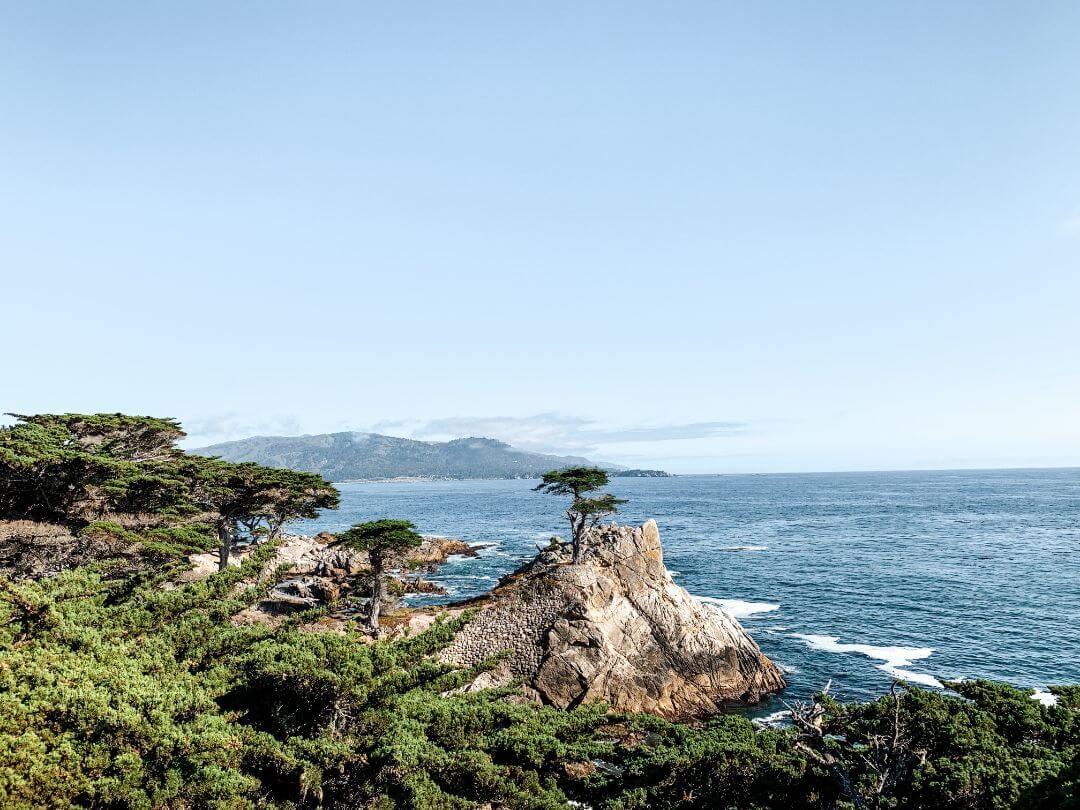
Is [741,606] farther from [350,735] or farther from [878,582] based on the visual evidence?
[350,735]

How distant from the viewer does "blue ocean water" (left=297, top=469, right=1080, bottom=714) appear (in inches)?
1400

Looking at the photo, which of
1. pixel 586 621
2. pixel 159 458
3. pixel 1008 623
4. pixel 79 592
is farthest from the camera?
pixel 159 458

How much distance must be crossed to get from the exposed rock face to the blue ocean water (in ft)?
11.2

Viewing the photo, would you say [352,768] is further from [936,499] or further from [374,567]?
[936,499]

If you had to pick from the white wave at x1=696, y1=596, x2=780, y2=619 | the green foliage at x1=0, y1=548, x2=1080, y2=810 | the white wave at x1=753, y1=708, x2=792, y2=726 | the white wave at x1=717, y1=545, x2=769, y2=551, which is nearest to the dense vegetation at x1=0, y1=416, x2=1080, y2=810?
the green foliage at x1=0, y1=548, x2=1080, y2=810

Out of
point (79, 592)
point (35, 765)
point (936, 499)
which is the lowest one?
point (936, 499)

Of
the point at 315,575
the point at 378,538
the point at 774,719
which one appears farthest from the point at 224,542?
the point at 774,719

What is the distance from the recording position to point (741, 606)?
4881cm

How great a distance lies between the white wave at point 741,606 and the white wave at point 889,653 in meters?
5.70

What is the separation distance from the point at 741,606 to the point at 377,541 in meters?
32.0

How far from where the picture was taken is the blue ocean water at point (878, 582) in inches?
1400

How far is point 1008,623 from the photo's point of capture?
4262 cm

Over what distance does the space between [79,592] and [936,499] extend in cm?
17256

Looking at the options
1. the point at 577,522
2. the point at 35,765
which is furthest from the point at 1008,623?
the point at 35,765
